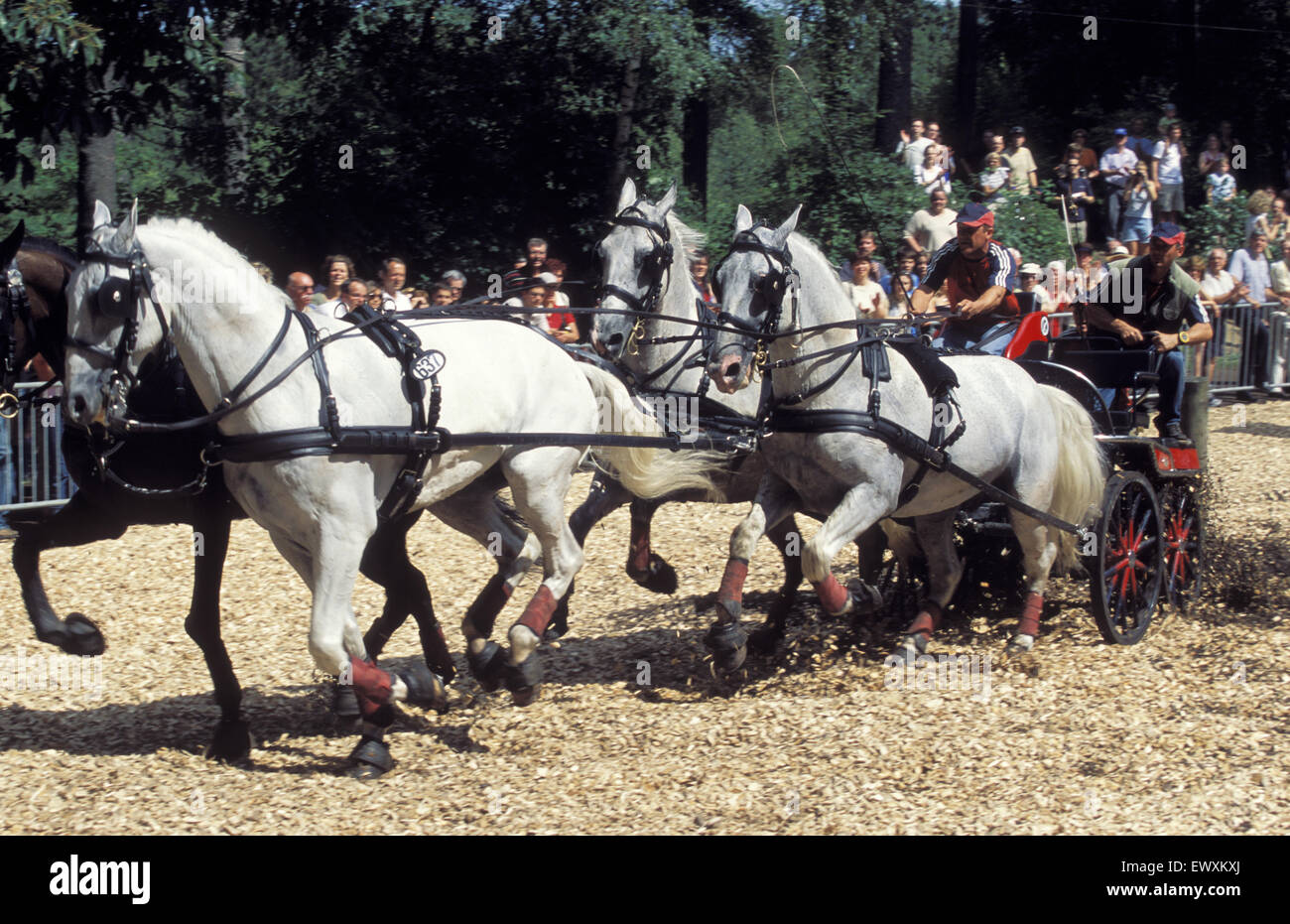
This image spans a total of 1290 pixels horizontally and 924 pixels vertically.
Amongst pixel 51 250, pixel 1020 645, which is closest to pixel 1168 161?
pixel 1020 645

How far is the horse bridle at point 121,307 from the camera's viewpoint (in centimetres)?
474

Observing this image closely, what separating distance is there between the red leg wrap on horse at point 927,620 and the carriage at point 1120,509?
0.45 m

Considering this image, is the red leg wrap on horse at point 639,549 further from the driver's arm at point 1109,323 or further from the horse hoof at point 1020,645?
the driver's arm at point 1109,323

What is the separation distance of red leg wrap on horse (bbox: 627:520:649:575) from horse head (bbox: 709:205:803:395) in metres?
1.71

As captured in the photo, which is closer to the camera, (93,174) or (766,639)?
(766,639)

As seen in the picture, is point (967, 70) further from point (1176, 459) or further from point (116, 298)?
point (116, 298)

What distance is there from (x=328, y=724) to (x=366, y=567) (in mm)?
693

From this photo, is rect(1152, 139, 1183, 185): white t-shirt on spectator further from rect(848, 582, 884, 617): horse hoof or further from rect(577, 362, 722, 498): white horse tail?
rect(577, 362, 722, 498): white horse tail

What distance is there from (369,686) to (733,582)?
5.26 feet

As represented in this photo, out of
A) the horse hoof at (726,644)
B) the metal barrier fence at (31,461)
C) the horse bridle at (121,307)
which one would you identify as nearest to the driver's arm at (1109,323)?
the horse hoof at (726,644)

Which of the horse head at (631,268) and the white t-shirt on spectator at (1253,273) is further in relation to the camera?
the white t-shirt on spectator at (1253,273)

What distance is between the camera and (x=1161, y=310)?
295 inches

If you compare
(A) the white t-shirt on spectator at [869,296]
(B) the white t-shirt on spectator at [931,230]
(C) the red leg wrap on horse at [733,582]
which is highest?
(B) the white t-shirt on spectator at [931,230]

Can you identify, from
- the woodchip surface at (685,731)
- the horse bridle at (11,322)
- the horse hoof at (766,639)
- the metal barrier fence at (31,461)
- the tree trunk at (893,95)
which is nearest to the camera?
the woodchip surface at (685,731)
